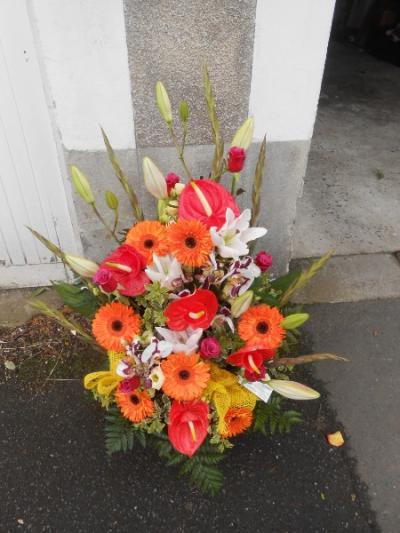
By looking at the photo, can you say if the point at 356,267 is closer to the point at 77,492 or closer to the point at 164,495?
the point at 164,495

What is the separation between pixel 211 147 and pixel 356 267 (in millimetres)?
1355

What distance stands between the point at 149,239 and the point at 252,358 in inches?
20.3

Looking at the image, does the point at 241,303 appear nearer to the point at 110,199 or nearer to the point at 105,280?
the point at 105,280

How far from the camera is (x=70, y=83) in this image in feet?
6.28

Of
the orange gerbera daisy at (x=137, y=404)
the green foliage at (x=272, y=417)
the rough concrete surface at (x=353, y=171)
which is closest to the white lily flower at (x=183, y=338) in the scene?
the orange gerbera daisy at (x=137, y=404)

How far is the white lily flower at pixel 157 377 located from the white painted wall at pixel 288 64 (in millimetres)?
1219

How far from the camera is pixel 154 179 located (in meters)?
1.63

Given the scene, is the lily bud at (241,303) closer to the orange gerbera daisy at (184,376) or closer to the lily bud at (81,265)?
the orange gerbera daisy at (184,376)

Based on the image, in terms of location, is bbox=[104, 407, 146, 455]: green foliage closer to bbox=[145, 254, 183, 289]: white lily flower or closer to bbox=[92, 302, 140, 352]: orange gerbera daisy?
bbox=[92, 302, 140, 352]: orange gerbera daisy

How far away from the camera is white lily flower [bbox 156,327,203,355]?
150 centimetres

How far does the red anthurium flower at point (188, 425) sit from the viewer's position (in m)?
1.51

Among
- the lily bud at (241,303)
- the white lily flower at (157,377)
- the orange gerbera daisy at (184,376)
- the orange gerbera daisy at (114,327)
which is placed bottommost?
the white lily flower at (157,377)

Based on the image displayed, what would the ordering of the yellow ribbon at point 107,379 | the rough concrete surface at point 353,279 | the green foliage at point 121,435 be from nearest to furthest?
the yellow ribbon at point 107,379 < the green foliage at point 121,435 < the rough concrete surface at point 353,279

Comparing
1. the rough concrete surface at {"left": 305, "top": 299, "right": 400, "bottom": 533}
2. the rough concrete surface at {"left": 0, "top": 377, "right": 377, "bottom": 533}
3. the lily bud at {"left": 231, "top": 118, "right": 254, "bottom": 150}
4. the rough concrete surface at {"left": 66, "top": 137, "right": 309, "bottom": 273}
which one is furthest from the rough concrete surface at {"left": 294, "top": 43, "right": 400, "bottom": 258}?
the lily bud at {"left": 231, "top": 118, "right": 254, "bottom": 150}
